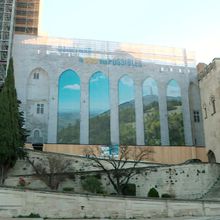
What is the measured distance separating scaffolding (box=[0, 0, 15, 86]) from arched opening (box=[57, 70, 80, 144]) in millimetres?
7146

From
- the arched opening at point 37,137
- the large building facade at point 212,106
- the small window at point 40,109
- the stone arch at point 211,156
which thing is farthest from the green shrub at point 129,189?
the small window at point 40,109

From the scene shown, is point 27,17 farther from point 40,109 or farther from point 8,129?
point 8,129

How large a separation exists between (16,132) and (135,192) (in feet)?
35.1

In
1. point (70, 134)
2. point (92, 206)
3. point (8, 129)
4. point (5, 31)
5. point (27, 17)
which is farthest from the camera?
point (27, 17)

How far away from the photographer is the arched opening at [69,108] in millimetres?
45094

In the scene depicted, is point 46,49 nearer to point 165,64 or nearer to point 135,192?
point 165,64

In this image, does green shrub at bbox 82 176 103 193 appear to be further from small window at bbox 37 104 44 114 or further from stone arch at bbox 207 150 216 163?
small window at bbox 37 104 44 114

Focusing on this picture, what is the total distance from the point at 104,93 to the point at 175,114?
9525 mm

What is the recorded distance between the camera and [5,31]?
45406 mm

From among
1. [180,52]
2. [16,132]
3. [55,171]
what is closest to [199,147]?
[180,52]

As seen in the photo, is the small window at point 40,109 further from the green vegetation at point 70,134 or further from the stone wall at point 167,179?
the stone wall at point 167,179

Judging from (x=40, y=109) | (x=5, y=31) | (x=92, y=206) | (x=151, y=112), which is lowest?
(x=92, y=206)

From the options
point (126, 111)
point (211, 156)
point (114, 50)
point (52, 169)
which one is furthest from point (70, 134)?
point (211, 156)

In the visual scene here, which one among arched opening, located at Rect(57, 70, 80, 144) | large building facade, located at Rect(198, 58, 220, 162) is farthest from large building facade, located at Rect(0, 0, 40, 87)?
large building facade, located at Rect(198, 58, 220, 162)
